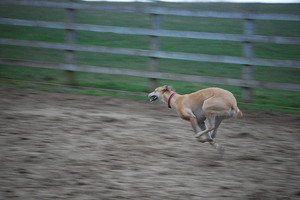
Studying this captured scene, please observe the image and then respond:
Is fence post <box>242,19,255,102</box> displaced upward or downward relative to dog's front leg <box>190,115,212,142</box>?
upward

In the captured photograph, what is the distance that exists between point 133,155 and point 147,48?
24.8 ft

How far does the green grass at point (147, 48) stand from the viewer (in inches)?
334

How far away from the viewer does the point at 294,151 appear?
4.82 meters

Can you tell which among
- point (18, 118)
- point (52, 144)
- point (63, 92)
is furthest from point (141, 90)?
point (52, 144)

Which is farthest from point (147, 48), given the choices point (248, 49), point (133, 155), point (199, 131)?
Result: point (133, 155)

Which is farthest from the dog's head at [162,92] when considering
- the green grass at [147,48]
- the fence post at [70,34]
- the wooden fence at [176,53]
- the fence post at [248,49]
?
the fence post at [70,34]

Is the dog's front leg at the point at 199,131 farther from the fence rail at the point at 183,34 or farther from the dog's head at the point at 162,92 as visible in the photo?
the fence rail at the point at 183,34

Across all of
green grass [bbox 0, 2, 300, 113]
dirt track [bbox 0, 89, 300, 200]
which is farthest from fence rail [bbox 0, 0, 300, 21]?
dirt track [bbox 0, 89, 300, 200]

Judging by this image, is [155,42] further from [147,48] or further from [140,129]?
[147,48]

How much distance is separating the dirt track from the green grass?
1.69 m

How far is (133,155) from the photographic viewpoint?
4414 millimetres

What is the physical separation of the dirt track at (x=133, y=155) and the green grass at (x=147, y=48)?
169 centimetres

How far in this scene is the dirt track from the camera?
137 inches

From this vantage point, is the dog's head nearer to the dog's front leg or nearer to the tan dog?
the tan dog
